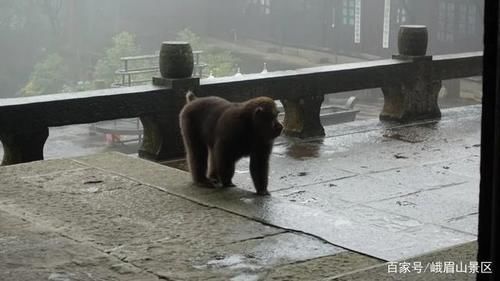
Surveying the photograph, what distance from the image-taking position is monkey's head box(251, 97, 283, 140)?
18.7ft

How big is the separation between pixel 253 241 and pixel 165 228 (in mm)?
545

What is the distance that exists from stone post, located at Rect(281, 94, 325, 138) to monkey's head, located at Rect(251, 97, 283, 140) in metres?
3.45

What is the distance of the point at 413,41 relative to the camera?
33.5 ft

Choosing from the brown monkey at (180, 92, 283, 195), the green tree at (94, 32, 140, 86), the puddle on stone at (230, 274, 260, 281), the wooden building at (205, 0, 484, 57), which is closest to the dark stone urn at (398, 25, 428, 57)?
the brown monkey at (180, 92, 283, 195)

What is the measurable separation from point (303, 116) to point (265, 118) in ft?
11.7

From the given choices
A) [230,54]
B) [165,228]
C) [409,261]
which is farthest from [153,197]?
[230,54]

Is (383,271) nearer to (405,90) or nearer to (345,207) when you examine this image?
(345,207)

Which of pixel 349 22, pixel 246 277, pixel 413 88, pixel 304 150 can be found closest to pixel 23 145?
Result: pixel 304 150

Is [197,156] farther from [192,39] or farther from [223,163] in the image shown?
[192,39]

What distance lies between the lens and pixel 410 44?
10.2m

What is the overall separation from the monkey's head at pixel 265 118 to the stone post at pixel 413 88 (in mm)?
4624

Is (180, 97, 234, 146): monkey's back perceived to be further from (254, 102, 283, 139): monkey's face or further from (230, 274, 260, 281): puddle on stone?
(230, 274, 260, 281): puddle on stone

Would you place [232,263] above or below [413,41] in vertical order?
below

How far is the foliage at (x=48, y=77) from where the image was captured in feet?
78.5
